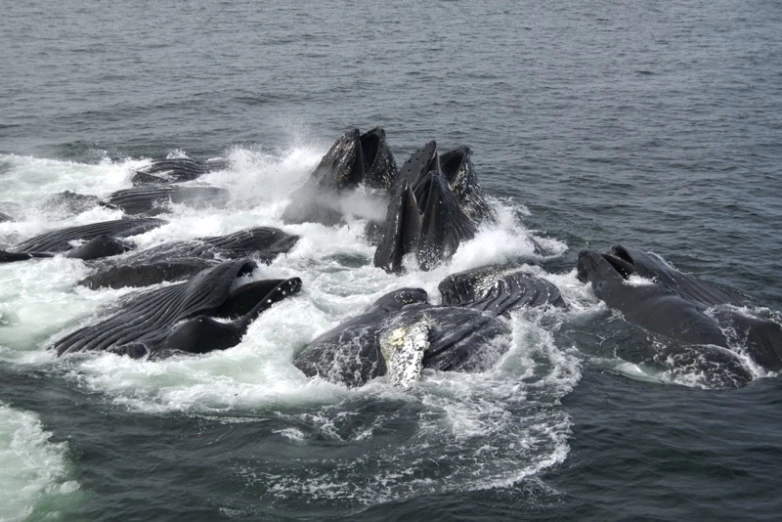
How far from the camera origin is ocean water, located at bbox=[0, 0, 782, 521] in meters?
11.4

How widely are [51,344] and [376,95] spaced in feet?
71.7

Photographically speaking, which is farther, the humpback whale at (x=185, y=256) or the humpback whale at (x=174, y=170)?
the humpback whale at (x=174, y=170)

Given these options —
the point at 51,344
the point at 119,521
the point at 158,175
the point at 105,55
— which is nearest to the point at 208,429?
the point at 119,521

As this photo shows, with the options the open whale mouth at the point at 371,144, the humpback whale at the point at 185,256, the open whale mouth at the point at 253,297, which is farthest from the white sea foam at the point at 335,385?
the open whale mouth at the point at 371,144

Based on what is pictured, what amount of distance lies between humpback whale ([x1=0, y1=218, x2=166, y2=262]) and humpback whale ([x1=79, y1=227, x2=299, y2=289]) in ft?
1.79

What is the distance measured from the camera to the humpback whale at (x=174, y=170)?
24953 millimetres

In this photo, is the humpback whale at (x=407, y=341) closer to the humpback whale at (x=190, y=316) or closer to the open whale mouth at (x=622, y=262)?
the humpback whale at (x=190, y=316)

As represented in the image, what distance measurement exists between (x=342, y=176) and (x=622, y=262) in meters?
6.78

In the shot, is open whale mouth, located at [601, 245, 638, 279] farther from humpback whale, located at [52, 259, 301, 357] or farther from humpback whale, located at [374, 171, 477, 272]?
humpback whale, located at [52, 259, 301, 357]

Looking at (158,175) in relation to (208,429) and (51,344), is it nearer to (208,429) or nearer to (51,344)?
(51,344)

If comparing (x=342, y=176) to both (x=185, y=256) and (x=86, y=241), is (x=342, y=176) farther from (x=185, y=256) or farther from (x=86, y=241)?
(x=86, y=241)

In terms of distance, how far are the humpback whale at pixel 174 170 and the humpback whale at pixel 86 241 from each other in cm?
397

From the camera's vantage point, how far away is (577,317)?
1620 centimetres

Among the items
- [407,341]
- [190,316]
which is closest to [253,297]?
[190,316]
